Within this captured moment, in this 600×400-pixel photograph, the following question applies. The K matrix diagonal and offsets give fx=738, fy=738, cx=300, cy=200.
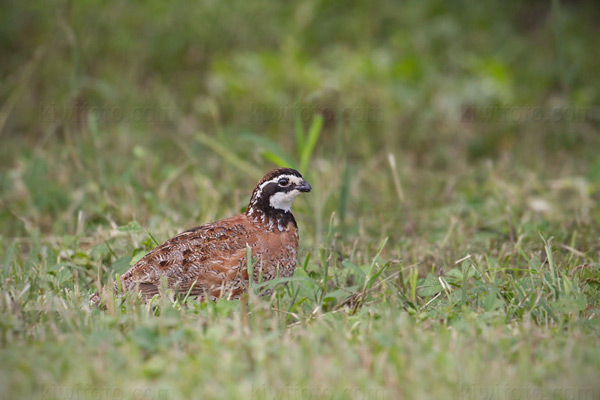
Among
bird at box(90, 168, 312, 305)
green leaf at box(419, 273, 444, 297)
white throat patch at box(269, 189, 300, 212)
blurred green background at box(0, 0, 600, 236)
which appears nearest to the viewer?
green leaf at box(419, 273, 444, 297)

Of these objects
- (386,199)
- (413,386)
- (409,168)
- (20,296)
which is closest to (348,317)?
(413,386)

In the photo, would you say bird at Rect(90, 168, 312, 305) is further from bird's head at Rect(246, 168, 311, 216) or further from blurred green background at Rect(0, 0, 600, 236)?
blurred green background at Rect(0, 0, 600, 236)

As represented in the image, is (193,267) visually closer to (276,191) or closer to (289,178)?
(276,191)

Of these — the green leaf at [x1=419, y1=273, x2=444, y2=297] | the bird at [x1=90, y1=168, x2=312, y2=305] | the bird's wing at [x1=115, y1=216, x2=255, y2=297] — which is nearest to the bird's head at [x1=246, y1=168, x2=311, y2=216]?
the bird at [x1=90, y1=168, x2=312, y2=305]

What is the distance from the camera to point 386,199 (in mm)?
7246

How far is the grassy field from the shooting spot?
347cm

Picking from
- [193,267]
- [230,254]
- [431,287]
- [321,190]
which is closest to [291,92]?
[321,190]

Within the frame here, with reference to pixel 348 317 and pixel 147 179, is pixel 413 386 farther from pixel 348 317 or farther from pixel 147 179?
pixel 147 179

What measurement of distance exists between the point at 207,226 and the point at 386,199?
2685 mm

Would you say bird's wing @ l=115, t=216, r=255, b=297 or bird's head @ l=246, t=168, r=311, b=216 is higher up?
bird's head @ l=246, t=168, r=311, b=216

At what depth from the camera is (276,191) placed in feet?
16.7

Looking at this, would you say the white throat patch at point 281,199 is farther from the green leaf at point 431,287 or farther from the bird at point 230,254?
the green leaf at point 431,287

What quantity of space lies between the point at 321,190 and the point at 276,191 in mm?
1845

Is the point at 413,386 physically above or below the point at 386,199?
above
